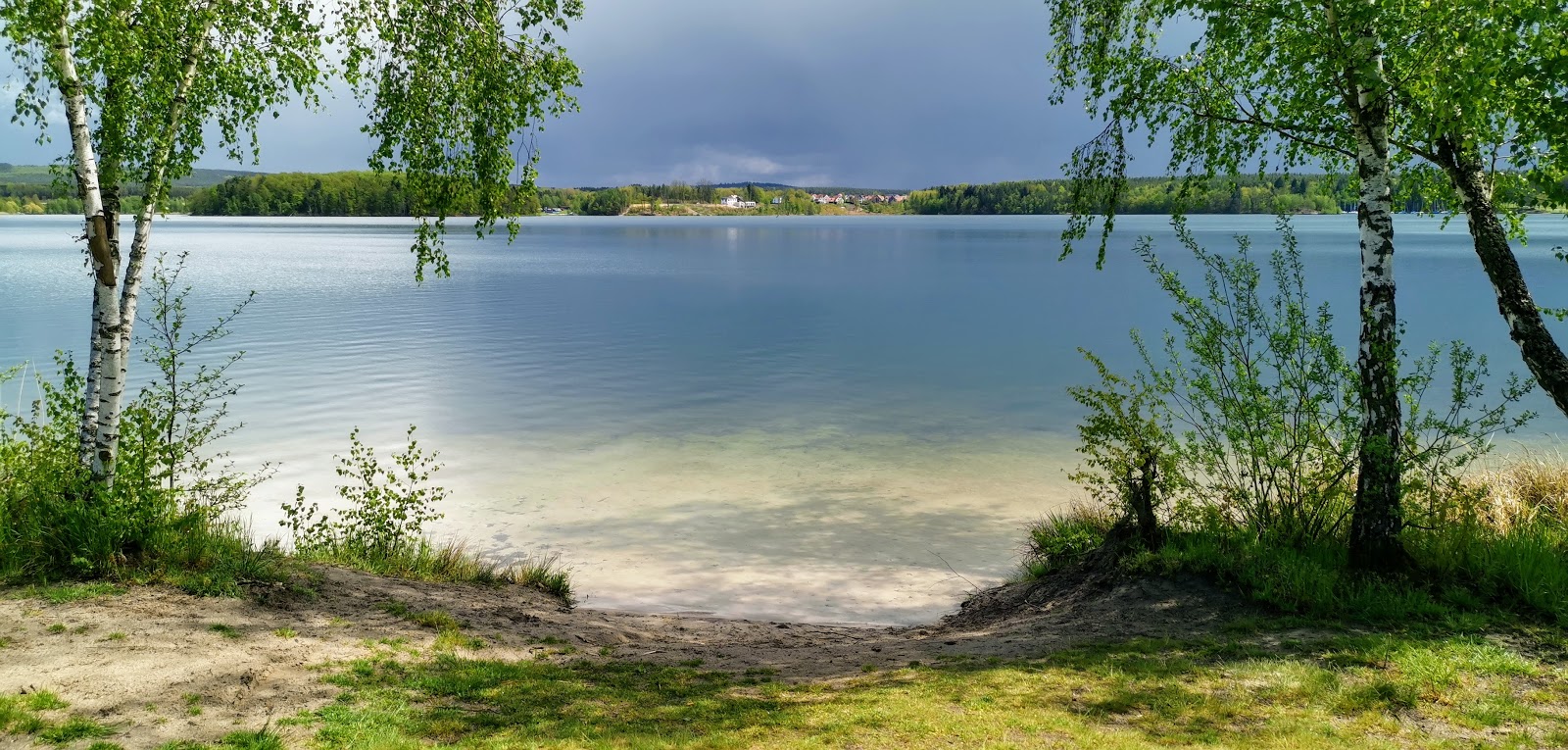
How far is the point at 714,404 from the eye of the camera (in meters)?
25.8

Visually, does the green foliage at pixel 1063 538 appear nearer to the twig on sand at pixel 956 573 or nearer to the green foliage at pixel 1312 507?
the twig on sand at pixel 956 573

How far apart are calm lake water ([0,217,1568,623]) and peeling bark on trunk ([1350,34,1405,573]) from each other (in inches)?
187

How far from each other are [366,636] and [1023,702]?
5196 mm

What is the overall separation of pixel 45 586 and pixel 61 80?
163 inches

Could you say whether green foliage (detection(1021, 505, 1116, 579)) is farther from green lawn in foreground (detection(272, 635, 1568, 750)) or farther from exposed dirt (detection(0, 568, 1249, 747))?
green lawn in foreground (detection(272, 635, 1568, 750))

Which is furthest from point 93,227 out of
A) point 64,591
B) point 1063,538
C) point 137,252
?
point 1063,538

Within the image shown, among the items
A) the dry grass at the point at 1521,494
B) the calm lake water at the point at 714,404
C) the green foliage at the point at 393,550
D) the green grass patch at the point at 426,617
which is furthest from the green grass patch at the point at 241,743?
the dry grass at the point at 1521,494

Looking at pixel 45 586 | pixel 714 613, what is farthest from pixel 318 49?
pixel 714 613

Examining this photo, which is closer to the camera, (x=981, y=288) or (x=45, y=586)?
(x=45, y=586)

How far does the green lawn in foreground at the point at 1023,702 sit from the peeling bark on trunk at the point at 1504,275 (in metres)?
2.58

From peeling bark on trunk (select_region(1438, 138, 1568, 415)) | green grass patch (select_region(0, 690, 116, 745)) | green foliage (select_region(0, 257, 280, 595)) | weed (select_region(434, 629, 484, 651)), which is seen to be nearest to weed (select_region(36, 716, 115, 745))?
green grass patch (select_region(0, 690, 116, 745))

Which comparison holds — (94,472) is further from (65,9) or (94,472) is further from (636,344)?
(636,344)

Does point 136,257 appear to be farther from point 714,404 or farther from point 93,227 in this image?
point 714,404

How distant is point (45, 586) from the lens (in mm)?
7699
